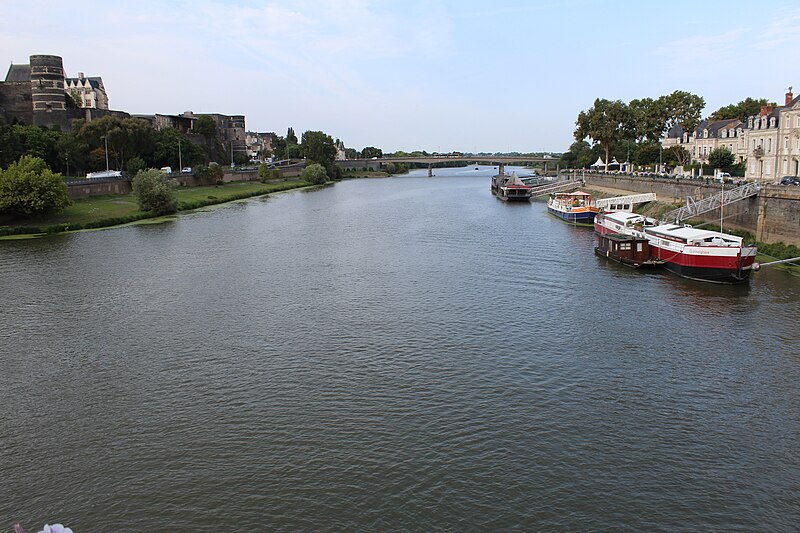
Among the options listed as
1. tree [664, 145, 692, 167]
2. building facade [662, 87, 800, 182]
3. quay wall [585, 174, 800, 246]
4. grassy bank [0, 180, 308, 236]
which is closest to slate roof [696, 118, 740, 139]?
building facade [662, 87, 800, 182]

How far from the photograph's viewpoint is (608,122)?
102 meters

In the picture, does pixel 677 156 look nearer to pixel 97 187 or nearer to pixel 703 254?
pixel 703 254

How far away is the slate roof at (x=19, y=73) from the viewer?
335 ft

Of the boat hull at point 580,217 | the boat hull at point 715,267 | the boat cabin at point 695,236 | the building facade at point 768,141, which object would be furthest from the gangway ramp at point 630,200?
the boat hull at point 715,267

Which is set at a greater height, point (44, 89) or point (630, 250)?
point (44, 89)

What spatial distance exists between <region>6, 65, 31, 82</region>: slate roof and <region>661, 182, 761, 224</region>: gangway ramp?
97767mm

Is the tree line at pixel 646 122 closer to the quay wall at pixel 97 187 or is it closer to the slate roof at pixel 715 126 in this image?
the slate roof at pixel 715 126

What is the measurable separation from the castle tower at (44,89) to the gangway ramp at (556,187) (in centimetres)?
6904

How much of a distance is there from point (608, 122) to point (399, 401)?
305ft

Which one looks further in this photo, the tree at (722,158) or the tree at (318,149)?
the tree at (318,149)

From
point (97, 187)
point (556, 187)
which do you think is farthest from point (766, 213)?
point (97, 187)

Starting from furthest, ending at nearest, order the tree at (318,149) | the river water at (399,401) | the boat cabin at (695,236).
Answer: the tree at (318,149) < the boat cabin at (695,236) < the river water at (399,401)

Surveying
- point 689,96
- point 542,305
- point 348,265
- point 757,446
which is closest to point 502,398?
point 757,446

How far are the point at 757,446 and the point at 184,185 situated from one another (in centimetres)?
8311
